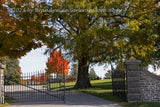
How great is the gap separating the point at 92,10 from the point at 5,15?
6.95m

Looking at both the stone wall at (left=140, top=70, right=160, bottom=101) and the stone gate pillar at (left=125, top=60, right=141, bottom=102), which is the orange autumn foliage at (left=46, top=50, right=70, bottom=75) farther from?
the stone wall at (left=140, top=70, right=160, bottom=101)

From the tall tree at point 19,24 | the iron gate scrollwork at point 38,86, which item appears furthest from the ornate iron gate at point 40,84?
the tall tree at point 19,24

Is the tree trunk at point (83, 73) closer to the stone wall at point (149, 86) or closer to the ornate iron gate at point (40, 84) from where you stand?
the ornate iron gate at point (40, 84)

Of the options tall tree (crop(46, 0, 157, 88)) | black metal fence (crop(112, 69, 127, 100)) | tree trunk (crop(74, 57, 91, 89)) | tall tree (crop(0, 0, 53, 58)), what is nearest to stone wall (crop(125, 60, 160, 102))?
black metal fence (crop(112, 69, 127, 100))

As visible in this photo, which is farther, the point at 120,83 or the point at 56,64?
the point at 56,64

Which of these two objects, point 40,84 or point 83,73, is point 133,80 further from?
point 83,73

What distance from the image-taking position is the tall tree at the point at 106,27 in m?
18.7

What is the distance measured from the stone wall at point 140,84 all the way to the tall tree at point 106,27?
19.3 feet

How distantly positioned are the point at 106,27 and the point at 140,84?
7.33 meters

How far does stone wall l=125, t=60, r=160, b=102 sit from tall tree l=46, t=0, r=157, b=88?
5.89 m

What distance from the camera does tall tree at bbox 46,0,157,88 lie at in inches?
737

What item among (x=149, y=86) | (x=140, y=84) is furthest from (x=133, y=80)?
(x=149, y=86)

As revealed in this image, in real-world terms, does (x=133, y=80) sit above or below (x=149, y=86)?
above

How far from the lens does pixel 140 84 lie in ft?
43.2
